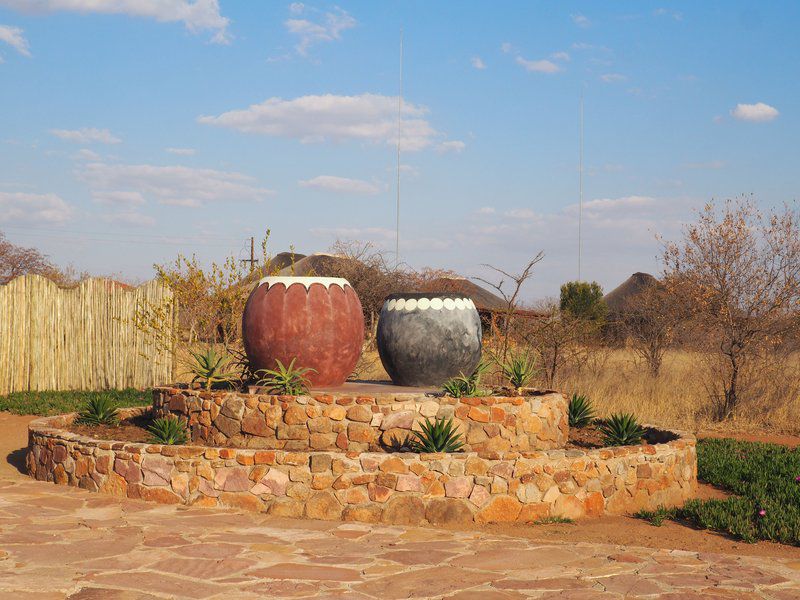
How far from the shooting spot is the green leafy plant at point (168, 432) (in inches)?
336

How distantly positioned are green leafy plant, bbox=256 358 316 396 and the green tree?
1929 cm

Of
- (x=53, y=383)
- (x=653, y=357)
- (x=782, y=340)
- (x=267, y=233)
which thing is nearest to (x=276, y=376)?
(x=267, y=233)

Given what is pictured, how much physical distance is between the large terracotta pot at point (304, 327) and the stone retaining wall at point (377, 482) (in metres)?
1.88

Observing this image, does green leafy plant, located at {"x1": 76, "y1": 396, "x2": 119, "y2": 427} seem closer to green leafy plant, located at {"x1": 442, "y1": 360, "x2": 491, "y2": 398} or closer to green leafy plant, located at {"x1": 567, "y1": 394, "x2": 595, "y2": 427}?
green leafy plant, located at {"x1": 442, "y1": 360, "x2": 491, "y2": 398}

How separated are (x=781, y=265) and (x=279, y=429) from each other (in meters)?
10.4

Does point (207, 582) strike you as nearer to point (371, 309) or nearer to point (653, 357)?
point (653, 357)

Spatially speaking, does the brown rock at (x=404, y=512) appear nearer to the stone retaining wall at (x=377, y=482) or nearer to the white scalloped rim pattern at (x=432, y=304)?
the stone retaining wall at (x=377, y=482)

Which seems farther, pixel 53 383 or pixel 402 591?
pixel 53 383

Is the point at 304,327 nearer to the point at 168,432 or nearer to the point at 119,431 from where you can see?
the point at 168,432

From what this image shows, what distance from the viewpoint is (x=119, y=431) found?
9750 mm

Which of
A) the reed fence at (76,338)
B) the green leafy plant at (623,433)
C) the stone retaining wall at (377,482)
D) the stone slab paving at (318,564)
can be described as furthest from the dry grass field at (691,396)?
the reed fence at (76,338)

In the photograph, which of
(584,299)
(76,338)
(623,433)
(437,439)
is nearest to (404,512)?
(437,439)

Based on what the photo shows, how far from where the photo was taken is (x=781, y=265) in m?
14.6

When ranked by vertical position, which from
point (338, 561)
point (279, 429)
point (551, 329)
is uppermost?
point (551, 329)
